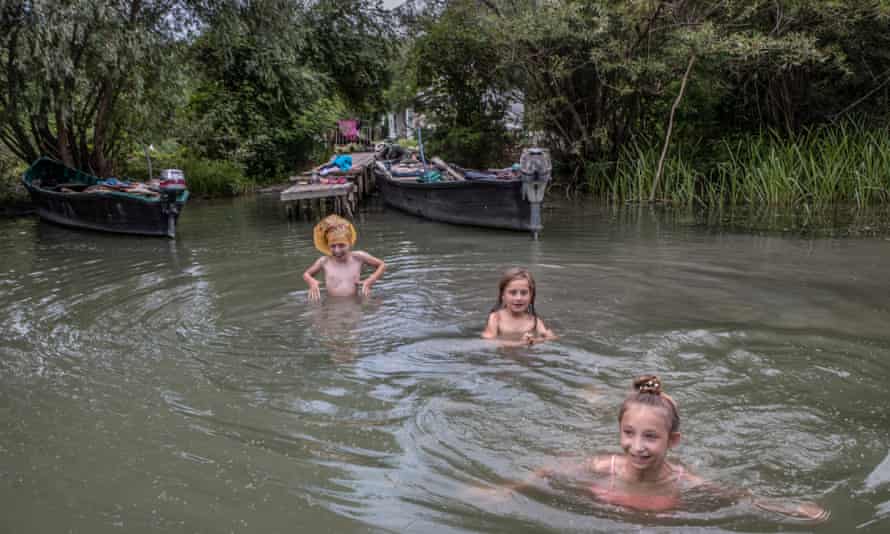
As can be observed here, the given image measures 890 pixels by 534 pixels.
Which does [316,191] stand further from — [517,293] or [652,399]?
[652,399]

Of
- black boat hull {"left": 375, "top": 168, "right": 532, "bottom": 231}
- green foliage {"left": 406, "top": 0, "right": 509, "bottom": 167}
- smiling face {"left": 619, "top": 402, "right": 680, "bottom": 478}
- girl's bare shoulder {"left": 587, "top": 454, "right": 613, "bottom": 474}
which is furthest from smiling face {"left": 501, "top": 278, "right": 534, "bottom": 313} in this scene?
green foliage {"left": 406, "top": 0, "right": 509, "bottom": 167}

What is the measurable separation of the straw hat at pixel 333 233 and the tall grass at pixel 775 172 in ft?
32.8

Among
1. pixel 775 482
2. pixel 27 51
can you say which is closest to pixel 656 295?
pixel 775 482

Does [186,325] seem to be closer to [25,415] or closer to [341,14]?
[25,415]

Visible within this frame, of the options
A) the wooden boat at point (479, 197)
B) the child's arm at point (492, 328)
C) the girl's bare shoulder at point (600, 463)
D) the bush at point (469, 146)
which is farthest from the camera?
the bush at point (469, 146)

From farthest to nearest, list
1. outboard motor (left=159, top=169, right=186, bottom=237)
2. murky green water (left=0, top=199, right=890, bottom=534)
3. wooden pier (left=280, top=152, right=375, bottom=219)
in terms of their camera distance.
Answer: wooden pier (left=280, top=152, right=375, bottom=219) → outboard motor (left=159, top=169, right=186, bottom=237) → murky green water (left=0, top=199, right=890, bottom=534)

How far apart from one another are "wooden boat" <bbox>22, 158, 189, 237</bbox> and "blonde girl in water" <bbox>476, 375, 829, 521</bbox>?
10.8 m

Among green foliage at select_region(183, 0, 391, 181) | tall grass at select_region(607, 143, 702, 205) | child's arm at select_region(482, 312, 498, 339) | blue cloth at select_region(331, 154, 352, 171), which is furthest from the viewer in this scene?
green foliage at select_region(183, 0, 391, 181)

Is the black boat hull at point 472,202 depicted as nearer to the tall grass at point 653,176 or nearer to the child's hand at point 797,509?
the tall grass at point 653,176

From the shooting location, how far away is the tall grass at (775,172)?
15188mm

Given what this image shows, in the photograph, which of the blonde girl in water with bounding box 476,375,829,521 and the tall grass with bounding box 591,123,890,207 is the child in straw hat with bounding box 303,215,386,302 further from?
the tall grass with bounding box 591,123,890,207

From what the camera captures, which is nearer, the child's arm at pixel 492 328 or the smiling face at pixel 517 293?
the smiling face at pixel 517 293

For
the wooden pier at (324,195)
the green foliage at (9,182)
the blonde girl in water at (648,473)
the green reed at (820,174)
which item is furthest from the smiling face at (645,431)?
the green foliage at (9,182)

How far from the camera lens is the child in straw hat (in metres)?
7.74
